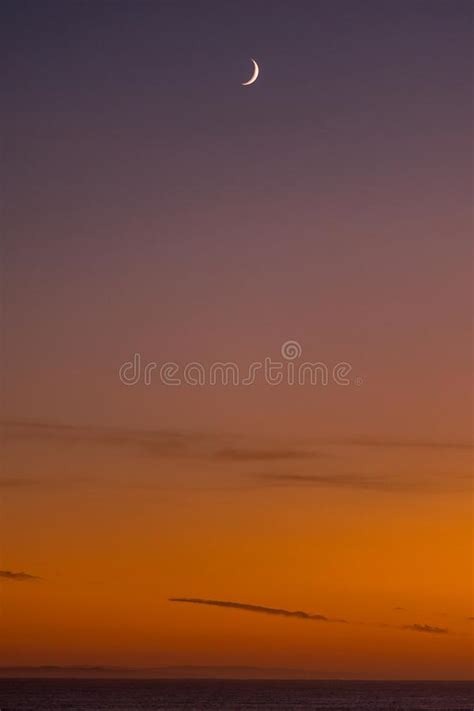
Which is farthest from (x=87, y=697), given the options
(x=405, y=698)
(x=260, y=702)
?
(x=405, y=698)

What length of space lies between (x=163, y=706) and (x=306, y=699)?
3426 centimetres

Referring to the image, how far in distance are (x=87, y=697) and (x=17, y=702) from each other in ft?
105

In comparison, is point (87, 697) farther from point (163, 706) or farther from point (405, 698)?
point (405, 698)

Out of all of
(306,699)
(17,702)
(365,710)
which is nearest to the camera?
(365,710)

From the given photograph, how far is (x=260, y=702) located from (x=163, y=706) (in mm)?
21660

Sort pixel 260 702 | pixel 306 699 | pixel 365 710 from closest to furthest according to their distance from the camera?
pixel 365 710, pixel 260 702, pixel 306 699

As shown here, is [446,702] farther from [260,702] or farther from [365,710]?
[365,710]

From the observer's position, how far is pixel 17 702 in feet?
446

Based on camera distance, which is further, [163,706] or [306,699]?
[306,699]

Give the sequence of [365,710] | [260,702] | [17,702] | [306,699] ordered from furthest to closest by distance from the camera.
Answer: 1. [306,699]
2. [260,702]
3. [17,702]
4. [365,710]

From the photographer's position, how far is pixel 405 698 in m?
173

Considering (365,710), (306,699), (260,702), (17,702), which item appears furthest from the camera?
(306,699)

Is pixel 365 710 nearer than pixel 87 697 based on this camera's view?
Yes

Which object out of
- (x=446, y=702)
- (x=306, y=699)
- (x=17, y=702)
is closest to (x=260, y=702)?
(x=306, y=699)
